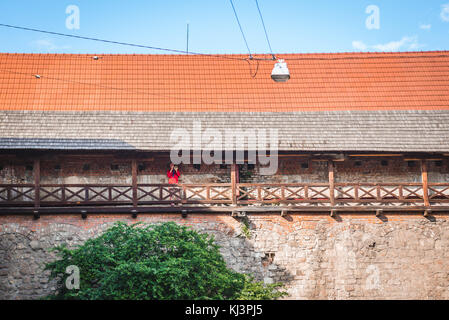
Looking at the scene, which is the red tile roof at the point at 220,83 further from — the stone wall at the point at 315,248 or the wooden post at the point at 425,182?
the stone wall at the point at 315,248

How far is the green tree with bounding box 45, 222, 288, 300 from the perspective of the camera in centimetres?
1184

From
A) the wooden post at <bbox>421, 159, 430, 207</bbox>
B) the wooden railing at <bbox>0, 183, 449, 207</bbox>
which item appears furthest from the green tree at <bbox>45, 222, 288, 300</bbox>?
the wooden post at <bbox>421, 159, 430, 207</bbox>

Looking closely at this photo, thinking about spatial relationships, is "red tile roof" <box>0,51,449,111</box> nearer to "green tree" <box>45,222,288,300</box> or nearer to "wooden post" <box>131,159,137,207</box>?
"wooden post" <box>131,159,137,207</box>

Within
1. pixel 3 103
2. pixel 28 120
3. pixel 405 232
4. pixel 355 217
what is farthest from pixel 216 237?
pixel 3 103

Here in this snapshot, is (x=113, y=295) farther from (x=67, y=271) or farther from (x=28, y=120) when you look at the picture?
(x=28, y=120)

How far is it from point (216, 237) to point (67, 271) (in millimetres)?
4204

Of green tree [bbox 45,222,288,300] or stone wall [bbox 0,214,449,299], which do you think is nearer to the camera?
green tree [bbox 45,222,288,300]

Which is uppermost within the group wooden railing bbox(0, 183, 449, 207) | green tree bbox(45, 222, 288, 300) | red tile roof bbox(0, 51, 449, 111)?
red tile roof bbox(0, 51, 449, 111)

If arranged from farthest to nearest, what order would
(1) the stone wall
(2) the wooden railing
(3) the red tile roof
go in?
1. (3) the red tile roof
2. (2) the wooden railing
3. (1) the stone wall

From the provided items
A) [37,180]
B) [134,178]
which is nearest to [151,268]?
[134,178]

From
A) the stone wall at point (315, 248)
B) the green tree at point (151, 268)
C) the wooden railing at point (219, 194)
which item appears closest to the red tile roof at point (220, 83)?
the wooden railing at point (219, 194)

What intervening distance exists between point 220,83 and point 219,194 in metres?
4.17

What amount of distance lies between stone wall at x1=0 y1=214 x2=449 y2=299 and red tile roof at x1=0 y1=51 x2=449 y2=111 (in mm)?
3624

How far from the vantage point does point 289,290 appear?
14.7 meters
